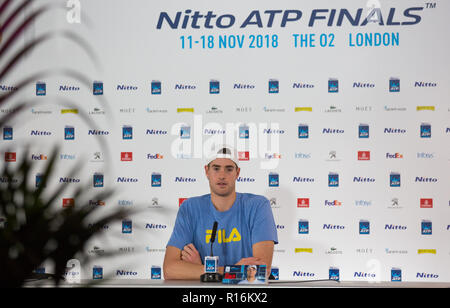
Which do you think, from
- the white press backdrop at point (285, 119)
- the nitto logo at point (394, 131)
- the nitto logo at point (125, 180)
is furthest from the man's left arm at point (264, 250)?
the nitto logo at point (394, 131)

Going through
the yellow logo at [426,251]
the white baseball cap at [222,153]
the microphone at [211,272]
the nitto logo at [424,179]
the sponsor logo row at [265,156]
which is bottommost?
the yellow logo at [426,251]

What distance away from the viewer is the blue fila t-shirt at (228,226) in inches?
123

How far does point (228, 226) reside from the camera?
10.5 feet

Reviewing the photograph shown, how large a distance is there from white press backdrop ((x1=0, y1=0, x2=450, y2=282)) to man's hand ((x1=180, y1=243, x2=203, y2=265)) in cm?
100

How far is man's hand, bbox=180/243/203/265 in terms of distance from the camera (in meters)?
2.93

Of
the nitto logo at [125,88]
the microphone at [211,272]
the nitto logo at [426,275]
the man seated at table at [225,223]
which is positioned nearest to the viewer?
the microphone at [211,272]

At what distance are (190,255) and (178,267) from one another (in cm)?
14

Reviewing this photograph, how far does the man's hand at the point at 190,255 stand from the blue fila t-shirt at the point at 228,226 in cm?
10

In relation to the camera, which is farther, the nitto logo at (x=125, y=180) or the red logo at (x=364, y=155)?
the nitto logo at (x=125, y=180)

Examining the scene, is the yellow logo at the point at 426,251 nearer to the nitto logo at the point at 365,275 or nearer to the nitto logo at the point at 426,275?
the nitto logo at the point at 426,275

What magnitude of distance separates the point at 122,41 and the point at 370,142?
2.47 m

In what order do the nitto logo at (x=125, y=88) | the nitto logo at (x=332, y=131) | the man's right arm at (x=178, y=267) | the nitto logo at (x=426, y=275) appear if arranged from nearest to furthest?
the man's right arm at (x=178, y=267), the nitto logo at (x=426, y=275), the nitto logo at (x=332, y=131), the nitto logo at (x=125, y=88)

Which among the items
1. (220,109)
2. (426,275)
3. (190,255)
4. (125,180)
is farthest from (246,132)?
(426,275)

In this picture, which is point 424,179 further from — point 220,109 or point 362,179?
point 220,109
